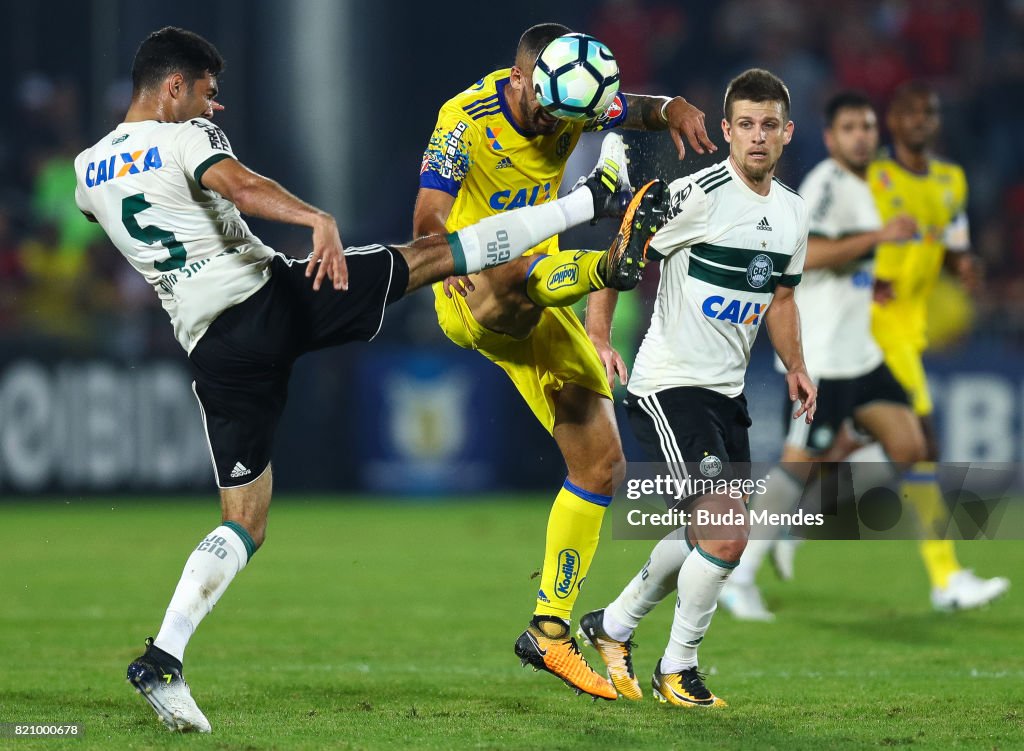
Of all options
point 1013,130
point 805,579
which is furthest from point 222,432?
point 1013,130

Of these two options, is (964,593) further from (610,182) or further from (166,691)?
(166,691)

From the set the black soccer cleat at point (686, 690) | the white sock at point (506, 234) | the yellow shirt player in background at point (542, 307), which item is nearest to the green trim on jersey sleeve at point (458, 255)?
the white sock at point (506, 234)

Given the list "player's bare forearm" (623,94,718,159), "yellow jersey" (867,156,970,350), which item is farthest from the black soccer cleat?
"yellow jersey" (867,156,970,350)

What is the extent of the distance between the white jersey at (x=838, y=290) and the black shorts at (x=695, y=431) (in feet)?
9.72

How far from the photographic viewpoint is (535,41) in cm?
581

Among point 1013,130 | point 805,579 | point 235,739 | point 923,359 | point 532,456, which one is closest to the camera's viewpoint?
point 235,739

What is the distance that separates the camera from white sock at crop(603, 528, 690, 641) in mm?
5871

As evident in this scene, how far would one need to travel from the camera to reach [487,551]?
10781 millimetres

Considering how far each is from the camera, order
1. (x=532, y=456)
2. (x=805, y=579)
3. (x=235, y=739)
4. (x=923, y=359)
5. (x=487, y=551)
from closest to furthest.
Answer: (x=235, y=739)
(x=805, y=579)
(x=487, y=551)
(x=923, y=359)
(x=532, y=456)

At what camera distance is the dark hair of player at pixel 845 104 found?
8539mm

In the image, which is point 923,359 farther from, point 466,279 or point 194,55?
point 194,55

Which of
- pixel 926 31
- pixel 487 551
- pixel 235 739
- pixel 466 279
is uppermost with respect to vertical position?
pixel 926 31

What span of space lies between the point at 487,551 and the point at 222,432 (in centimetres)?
561

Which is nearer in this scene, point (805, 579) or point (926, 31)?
point (805, 579)
